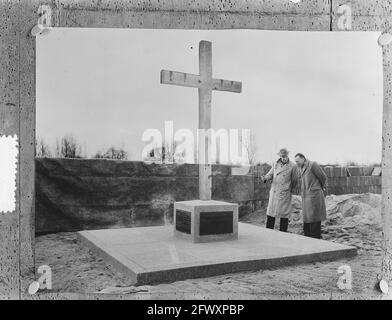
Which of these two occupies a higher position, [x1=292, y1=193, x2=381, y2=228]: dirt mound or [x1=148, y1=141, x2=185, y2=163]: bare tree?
[x1=148, y1=141, x2=185, y2=163]: bare tree

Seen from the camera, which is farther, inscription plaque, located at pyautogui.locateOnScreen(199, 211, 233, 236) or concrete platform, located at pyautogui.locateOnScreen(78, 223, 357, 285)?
inscription plaque, located at pyautogui.locateOnScreen(199, 211, 233, 236)

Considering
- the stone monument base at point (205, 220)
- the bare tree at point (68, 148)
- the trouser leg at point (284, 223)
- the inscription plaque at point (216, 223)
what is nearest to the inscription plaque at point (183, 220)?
the stone monument base at point (205, 220)

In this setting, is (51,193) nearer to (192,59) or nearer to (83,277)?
(83,277)

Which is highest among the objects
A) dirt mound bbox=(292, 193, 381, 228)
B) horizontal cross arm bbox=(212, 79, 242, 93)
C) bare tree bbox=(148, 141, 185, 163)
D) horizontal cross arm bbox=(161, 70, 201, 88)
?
horizontal cross arm bbox=(161, 70, 201, 88)

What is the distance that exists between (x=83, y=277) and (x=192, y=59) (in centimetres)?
163

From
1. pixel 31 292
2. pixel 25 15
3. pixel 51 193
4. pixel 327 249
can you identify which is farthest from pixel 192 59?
pixel 31 292

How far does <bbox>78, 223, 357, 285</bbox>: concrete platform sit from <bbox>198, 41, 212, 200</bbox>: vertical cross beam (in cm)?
44

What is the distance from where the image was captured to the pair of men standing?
9.35ft

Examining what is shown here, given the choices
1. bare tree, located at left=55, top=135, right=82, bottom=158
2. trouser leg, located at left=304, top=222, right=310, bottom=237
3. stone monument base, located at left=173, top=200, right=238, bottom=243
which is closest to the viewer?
bare tree, located at left=55, top=135, right=82, bottom=158

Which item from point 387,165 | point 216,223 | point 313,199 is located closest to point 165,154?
point 216,223

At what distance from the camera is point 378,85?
2.84 metres

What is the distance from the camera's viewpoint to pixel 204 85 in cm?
288

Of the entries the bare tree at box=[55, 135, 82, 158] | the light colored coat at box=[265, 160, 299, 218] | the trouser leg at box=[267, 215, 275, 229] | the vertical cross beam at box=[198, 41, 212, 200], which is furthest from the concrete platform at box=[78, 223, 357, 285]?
the bare tree at box=[55, 135, 82, 158]

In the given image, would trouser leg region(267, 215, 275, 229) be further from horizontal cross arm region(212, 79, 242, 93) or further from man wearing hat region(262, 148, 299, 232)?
horizontal cross arm region(212, 79, 242, 93)
